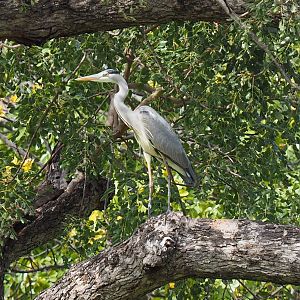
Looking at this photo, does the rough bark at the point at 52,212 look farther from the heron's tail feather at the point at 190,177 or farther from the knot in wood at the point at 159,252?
the knot in wood at the point at 159,252

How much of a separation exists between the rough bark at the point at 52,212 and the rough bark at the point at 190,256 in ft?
4.20

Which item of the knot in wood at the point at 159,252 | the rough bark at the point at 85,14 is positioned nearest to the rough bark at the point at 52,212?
the rough bark at the point at 85,14

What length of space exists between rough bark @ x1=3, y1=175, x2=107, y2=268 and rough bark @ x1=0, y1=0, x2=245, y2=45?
117 centimetres

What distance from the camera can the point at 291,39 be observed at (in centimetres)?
403

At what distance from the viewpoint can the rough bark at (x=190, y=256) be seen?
351cm

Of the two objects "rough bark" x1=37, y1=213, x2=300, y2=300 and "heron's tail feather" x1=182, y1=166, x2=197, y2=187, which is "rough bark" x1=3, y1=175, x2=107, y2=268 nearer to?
"heron's tail feather" x1=182, y1=166, x2=197, y2=187

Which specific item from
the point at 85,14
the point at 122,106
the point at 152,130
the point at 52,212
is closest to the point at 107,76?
the point at 122,106

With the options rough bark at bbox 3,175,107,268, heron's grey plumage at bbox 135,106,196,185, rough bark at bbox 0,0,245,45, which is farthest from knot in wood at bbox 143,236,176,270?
rough bark at bbox 3,175,107,268

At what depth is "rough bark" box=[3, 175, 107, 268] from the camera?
16.8 feet

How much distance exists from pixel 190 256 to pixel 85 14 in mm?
1292

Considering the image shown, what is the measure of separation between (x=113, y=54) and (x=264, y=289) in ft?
8.16

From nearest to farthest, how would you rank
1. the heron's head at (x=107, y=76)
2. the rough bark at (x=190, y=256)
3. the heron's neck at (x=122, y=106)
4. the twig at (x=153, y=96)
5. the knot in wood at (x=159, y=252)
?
the rough bark at (x=190, y=256)
the knot in wood at (x=159, y=252)
the heron's head at (x=107, y=76)
the heron's neck at (x=122, y=106)
the twig at (x=153, y=96)

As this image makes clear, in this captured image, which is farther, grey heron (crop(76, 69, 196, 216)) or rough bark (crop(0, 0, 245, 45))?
grey heron (crop(76, 69, 196, 216))

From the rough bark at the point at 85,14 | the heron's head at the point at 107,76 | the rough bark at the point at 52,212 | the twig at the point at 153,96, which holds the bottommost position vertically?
the rough bark at the point at 52,212
